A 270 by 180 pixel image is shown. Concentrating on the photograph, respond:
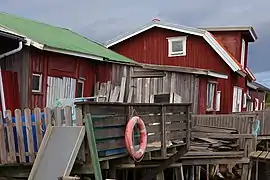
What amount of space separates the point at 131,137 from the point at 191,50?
51.7 ft

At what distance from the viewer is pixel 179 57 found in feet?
77.4

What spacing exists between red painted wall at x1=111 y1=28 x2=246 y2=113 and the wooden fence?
1638 centimetres

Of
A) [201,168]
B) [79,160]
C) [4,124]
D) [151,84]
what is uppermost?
[151,84]

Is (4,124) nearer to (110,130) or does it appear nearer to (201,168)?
(110,130)

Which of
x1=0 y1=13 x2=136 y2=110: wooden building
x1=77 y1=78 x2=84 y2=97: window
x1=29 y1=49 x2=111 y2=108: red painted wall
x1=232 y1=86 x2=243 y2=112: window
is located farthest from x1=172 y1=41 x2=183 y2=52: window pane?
x1=77 y1=78 x2=84 y2=97: window

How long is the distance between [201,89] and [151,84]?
125 inches

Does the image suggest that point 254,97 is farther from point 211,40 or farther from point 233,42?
point 211,40

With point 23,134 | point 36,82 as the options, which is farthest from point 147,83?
point 23,134

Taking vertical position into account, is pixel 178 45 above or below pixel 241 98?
above

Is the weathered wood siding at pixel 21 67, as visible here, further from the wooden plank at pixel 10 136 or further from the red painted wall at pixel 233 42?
→ the red painted wall at pixel 233 42

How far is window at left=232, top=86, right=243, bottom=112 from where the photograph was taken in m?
25.3

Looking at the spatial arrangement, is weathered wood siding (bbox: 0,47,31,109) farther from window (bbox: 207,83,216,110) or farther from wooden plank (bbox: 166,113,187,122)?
window (bbox: 207,83,216,110)

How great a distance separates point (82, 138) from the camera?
689 cm

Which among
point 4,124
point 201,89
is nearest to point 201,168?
point 201,89
